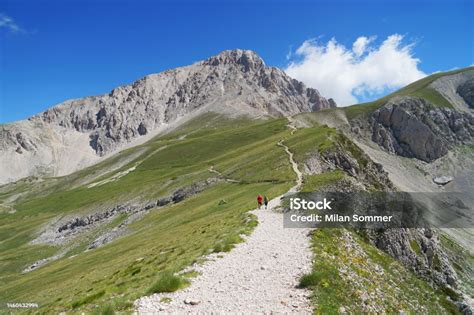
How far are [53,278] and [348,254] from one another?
45568 millimetres

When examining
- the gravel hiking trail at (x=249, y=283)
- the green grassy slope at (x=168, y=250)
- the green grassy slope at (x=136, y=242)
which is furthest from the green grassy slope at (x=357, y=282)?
the green grassy slope at (x=136, y=242)

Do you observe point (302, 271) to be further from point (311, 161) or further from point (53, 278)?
point (311, 161)

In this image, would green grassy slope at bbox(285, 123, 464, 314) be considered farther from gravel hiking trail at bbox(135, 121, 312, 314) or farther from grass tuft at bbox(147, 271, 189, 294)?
grass tuft at bbox(147, 271, 189, 294)

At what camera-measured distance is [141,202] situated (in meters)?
104

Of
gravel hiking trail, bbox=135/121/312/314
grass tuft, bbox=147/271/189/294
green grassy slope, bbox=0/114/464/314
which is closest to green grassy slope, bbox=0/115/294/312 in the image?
green grassy slope, bbox=0/114/464/314

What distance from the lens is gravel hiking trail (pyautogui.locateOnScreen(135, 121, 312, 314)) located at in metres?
15.8

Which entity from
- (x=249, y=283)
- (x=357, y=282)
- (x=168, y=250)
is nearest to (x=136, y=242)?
(x=168, y=250)

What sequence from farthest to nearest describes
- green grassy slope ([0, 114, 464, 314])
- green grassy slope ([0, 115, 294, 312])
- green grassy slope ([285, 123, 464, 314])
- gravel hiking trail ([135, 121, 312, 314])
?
green grassy slope ([0, 115, 294, 312]), green grassy slope ([0, 114, 464, 314]), green grassy slope ([285, 123, 464, 314]), gravel hiking trail ([135, 121, 312, 314])

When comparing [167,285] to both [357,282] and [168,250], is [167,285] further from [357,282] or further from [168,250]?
[168,250]

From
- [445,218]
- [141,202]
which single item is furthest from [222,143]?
[445,218]

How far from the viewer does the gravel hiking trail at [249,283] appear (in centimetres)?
1584

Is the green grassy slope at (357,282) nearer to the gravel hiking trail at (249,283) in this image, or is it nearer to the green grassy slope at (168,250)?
the green grassy slope at (168,250)

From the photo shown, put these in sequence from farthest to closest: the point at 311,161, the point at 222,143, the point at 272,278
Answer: the point at 222,143
the point at 311,161
the point at 272,278

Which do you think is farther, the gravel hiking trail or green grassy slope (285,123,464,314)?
green grassy slope (285,123,464,314)
